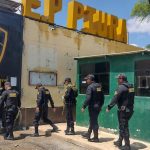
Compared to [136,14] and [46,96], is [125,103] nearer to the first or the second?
[46,96]

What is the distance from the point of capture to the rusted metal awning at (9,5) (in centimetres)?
1245

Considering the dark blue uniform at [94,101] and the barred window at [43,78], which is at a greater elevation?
the barred window at [43,78]

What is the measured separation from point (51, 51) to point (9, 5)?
2.38 metres

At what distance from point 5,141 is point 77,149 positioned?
2176mm

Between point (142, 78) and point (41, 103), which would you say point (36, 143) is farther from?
point (142, 78)

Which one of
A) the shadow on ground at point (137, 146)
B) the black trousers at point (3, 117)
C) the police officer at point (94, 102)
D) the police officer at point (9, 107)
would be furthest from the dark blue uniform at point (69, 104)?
the shadow on ground at point (137, 146)

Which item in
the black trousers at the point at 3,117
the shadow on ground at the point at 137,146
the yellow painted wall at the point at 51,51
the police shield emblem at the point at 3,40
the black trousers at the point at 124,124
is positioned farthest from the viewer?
the yellow painted wall at the point at 51,51

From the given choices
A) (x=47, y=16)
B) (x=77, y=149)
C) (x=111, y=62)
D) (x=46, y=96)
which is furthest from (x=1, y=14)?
(x=77, y=149)

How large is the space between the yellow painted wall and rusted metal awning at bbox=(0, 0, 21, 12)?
855mm

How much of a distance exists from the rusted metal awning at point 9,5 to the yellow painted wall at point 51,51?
2.81 feet

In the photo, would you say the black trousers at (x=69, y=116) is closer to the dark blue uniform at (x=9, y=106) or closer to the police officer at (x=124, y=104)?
the dark blue uniform at (x=9, y=106)

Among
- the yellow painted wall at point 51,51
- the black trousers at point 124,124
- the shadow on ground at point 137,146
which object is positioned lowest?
the shadow on ground at point 137,146

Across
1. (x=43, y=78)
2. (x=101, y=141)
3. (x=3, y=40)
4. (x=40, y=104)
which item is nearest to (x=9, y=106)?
(x=40, y=104)

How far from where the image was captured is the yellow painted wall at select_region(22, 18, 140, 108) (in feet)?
39.9
